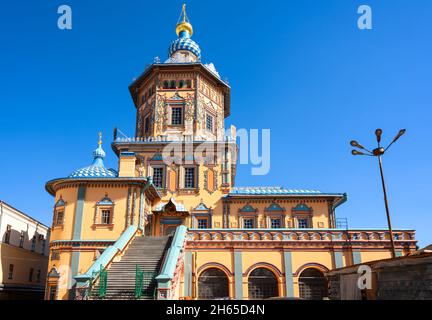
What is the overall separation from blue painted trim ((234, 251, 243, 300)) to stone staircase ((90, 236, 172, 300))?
164 inches

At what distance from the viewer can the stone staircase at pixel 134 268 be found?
1450 centimetres

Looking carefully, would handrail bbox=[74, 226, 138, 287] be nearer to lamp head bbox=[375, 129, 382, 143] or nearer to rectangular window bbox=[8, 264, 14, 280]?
lamp head bbox=[375, 129, 382, 143]

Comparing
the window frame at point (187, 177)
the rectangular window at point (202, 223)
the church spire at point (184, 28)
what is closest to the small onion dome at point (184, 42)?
the church spire at point (184, 28)

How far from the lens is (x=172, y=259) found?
15906 mm

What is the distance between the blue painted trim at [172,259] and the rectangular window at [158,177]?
717 centimetres

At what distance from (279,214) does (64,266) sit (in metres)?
15.0

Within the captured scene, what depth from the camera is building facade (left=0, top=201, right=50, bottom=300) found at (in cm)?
2664

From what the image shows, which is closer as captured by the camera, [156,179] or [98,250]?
[98,250]

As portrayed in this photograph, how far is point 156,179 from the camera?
88.2 feet

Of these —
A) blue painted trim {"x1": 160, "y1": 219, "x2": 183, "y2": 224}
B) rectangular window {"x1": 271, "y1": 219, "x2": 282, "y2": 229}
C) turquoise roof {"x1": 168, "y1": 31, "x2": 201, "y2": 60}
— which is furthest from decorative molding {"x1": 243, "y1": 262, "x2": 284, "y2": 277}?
turquoise roof {"x1": 168, "y1": 31, "x2": 201, "y2": 60}

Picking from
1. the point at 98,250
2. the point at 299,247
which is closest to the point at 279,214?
the point at 299,247

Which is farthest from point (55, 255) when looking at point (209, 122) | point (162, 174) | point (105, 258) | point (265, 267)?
point (209, 122)

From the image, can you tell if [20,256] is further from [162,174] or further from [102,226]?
[162,174]
